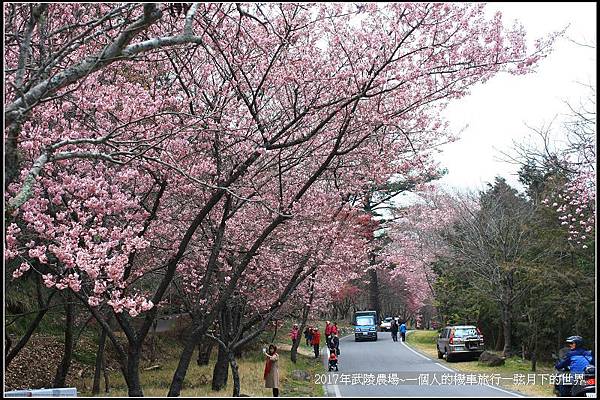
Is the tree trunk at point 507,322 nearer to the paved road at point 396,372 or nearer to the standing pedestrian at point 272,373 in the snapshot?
the paved road at point 396,372

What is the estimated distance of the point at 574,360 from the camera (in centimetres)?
1224

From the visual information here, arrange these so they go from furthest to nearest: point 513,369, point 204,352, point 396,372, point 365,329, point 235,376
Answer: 1. point 365,329
2. point 204,352
3. point 513,369
4. point 396,372
5. point 235,376

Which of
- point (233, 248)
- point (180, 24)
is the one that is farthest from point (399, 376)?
point (180, 24)

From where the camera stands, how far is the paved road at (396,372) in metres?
14.8

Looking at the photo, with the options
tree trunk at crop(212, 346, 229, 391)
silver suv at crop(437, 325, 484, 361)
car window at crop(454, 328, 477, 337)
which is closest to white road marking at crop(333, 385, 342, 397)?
tree trunk at crop(212, 346, 229, 391)

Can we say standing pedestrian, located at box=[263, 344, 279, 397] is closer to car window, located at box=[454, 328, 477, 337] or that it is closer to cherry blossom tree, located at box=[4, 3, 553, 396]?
cherry blossom tree, located at box=[4, 3, 553, 396]

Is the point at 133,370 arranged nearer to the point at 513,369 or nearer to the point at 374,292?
the point at 513,369

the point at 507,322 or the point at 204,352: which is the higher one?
the point at 507,322

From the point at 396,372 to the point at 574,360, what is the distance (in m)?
8.29

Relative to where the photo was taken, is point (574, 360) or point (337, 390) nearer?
point (574, 360)

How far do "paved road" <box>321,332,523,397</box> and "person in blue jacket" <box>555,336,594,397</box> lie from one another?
6.58 ft

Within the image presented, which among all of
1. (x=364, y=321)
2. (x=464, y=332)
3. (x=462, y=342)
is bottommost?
(x=364, y=321)

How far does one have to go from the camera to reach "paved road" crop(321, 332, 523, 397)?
48.6 ft

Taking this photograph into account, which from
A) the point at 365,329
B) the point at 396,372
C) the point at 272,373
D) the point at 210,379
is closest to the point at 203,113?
the point at 272,373
